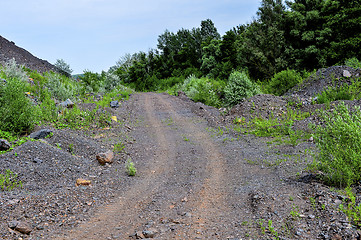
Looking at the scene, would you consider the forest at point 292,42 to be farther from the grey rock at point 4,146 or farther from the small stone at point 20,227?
the small stone at point 20,227

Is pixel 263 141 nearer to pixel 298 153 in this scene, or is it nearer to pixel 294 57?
pixel 298 153

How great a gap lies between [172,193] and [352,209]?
3308mm

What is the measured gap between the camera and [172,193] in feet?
20.0

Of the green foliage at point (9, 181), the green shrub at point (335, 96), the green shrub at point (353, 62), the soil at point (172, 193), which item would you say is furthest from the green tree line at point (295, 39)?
the green foliage at point (9, 181)

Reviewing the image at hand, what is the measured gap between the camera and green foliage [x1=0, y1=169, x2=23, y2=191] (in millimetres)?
5877

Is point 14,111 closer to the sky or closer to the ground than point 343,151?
closer to the sky

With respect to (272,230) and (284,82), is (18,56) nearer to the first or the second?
(284,82)

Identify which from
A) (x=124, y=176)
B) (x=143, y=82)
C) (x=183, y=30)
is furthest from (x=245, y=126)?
(x=183, y=30)

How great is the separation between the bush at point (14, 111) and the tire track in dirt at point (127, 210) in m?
4.52

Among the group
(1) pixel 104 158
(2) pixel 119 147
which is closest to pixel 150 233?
(1) pixel 104 158

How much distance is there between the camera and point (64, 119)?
37.9 ft

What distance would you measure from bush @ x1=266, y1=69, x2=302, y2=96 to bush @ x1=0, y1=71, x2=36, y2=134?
53.6 ft

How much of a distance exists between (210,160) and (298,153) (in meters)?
2.46

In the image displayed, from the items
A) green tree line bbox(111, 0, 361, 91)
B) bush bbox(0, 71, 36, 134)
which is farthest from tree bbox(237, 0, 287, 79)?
bush bbox(0, 71, 36, 134)
